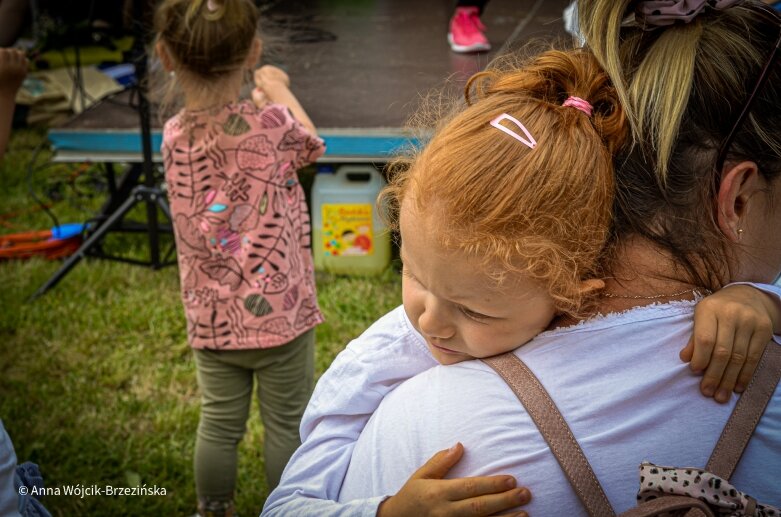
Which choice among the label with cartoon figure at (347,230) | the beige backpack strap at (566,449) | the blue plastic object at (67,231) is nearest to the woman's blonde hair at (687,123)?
the beige backpack strap at (566,449)

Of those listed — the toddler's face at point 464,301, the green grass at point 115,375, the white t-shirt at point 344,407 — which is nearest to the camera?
the toddler's face at point 464,301

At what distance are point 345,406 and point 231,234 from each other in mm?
1307

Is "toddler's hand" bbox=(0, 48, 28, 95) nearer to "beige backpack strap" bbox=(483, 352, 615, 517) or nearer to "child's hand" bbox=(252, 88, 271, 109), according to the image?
"child's hand" bbox=(252, 88, 271, 109)

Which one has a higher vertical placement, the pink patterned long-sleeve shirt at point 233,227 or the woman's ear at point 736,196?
the woman's ear at point 736,196

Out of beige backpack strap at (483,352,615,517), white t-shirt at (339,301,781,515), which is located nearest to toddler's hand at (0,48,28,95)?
→ white t-shirt at (339,301,781,515)

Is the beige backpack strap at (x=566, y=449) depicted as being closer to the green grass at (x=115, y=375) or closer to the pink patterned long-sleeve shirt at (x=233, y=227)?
the pink patterned long-sleeve shirt at (x=233, y=227)

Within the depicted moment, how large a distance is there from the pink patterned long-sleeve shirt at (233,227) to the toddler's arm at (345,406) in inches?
46.9

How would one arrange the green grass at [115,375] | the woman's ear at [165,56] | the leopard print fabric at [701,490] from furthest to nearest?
the green grass at [115,375]
the woman's ear at [165,56]
the leopard print fabric at [701,490]

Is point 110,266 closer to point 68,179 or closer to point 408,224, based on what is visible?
point 68,179

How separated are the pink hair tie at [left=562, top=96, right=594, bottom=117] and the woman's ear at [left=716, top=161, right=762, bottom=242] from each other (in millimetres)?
177

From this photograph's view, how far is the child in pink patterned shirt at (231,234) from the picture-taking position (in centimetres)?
235

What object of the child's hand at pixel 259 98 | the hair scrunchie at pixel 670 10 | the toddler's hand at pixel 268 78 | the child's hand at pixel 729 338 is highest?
the hair scrunchie at pixel 670 10

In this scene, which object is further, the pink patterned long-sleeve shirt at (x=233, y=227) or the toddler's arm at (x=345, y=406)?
the pink patterned long-sleeve shirt at (x=233, y=227)

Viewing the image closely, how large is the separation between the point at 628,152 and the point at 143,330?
3.12 metres
